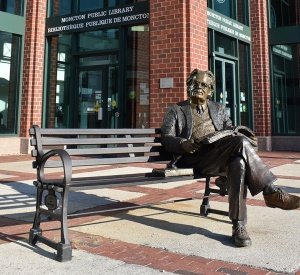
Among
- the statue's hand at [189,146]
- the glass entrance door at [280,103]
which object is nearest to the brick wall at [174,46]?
the glass entrance door at [280,103]

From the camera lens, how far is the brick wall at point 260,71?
13.5 metres

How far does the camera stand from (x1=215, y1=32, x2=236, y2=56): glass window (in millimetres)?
11672

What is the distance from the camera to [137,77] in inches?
435

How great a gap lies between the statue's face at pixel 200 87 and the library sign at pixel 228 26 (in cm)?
690

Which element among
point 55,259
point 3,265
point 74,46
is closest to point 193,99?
point 55,259

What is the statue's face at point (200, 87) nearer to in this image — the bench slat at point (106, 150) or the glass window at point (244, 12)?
the bench slat at point (106, 150)

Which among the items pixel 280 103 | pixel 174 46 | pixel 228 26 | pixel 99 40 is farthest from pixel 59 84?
pixel 280 103

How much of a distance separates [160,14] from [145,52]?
1.26 m

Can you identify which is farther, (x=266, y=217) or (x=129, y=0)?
(x=129, y=0)

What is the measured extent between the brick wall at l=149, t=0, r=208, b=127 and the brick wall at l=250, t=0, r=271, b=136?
13.6 feet

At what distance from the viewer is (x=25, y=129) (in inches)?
476

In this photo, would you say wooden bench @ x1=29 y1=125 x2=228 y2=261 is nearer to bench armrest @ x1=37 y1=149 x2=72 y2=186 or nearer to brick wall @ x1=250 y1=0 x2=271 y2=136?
bench armrest @ x1=37 y1=149 x2=72 y2=186

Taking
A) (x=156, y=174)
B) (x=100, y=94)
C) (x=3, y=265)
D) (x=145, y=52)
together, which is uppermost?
(x=145, y=52)

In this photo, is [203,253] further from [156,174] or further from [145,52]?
[145,52]
